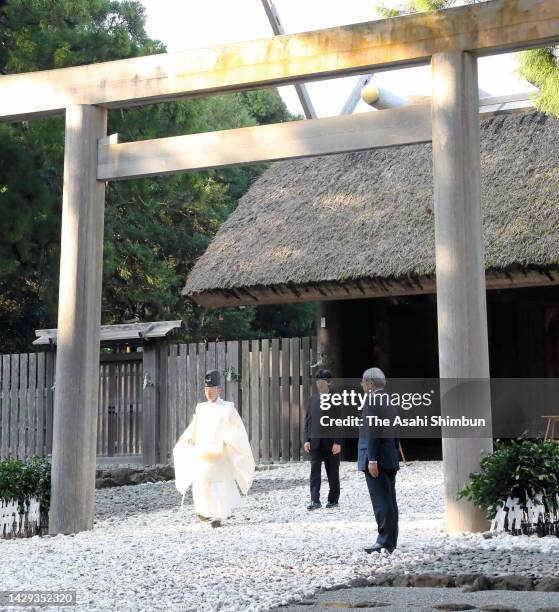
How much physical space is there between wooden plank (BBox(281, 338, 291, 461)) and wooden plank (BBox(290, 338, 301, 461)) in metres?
0.07

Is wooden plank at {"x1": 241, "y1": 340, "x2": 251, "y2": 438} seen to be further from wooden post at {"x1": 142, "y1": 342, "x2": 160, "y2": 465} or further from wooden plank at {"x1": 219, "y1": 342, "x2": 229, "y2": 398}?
wooden post at {"x1": 142, "y1": 342, "x2": 160, "y2": 465}

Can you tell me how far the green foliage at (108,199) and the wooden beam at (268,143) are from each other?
4.90 m

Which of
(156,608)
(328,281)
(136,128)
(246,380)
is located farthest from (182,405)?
(156,608)

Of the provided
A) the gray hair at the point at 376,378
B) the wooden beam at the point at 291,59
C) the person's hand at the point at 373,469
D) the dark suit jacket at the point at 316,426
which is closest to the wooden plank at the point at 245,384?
the dark suit jacket at the point at 316,426

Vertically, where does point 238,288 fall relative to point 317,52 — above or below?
below

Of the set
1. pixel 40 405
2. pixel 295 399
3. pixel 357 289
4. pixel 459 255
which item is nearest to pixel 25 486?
pixel 459 255

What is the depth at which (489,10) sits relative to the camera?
7316 mm

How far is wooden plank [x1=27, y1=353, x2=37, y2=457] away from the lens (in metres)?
14.6

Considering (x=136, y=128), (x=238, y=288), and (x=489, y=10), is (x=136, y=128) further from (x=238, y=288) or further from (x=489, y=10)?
(x=489, y=10)

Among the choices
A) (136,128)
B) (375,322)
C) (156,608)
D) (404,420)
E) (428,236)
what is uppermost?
(136,128)

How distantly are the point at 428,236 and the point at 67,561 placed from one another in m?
7.43

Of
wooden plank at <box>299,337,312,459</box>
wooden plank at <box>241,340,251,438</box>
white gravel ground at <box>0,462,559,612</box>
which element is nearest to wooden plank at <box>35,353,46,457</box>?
wooden plank at <box>241,340,251,438</box>

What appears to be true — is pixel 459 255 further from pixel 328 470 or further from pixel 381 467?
pixel 328 470

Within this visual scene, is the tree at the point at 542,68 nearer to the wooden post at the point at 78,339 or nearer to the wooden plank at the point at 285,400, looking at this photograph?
the wooden post at the point at 78,339
